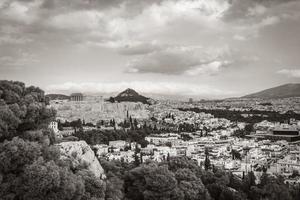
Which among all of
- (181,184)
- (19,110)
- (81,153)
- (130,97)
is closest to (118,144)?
(181,184)

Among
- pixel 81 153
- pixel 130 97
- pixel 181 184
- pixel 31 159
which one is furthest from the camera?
pixel 130 97

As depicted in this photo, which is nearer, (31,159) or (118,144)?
(31,159)

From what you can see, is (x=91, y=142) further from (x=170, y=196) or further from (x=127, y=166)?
(x=170, y=196)

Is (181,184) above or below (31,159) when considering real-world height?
below

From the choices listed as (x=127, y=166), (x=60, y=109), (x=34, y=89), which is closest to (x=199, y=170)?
(x=127, y=166)

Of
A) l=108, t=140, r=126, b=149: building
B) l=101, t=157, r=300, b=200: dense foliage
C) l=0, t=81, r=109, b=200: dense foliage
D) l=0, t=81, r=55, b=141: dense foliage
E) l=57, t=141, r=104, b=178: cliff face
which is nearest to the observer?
l=0, t=81, r=109, b=200: dense foliage

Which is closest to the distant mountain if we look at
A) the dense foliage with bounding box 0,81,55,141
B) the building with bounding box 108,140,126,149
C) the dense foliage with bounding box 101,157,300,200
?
the building with bounding box 108,140,126,149

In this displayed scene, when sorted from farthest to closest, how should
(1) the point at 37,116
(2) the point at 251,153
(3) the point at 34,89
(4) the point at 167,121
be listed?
(4) the point at 167,121 < (2) the point at 251,153 < (3) the point at 34,89 < (1) the point at 37,116

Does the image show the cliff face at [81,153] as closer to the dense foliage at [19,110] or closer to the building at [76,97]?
the dense foliage at [19,110]

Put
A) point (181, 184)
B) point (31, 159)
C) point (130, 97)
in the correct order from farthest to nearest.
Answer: point (130, 97)
point (181, 184)
point (31, 159)

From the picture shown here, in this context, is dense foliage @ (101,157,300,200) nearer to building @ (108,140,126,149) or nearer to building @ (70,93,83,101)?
building @ (108,140,126,149)

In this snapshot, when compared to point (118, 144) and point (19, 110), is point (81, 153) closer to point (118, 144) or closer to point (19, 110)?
point (19, 110)
